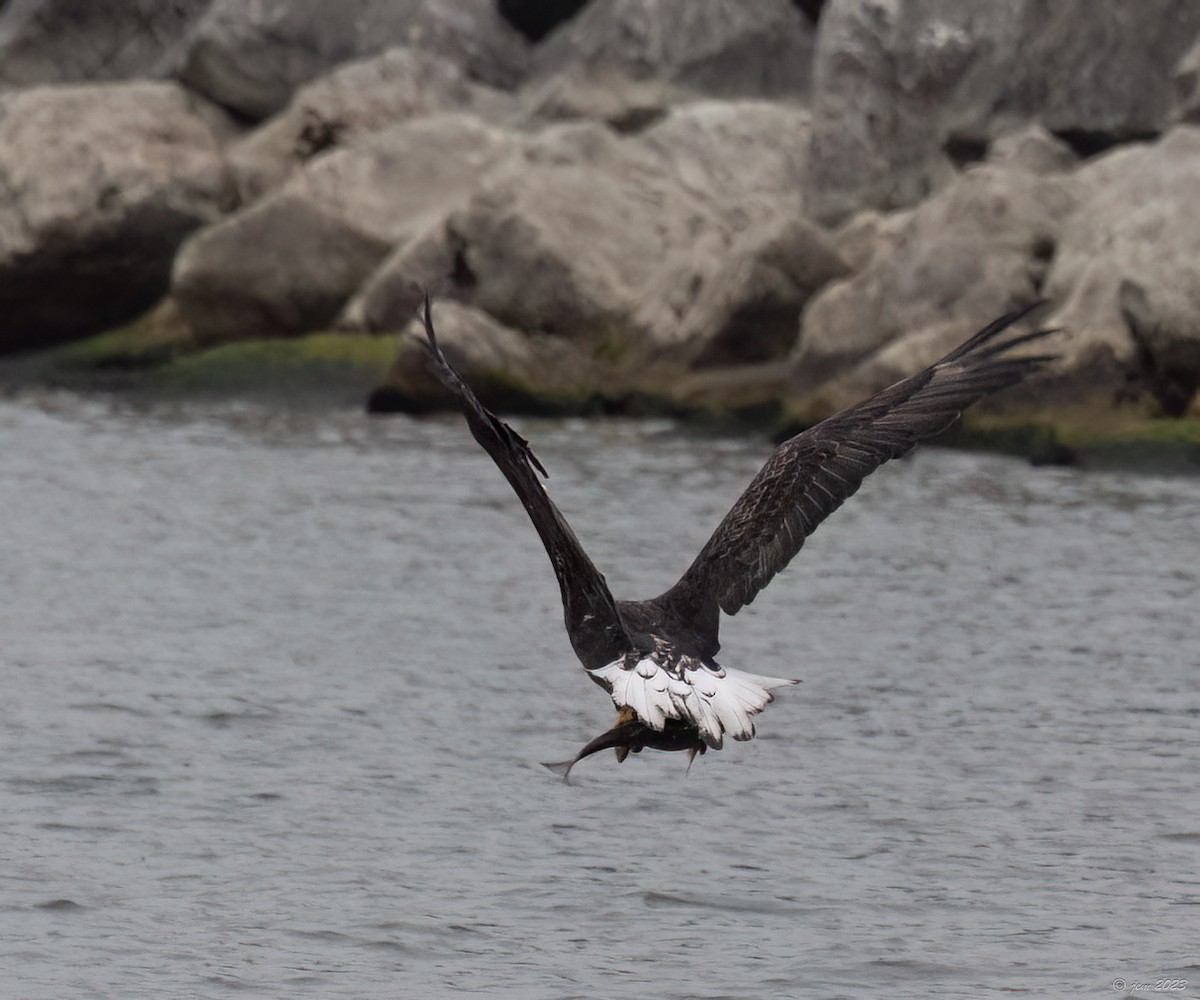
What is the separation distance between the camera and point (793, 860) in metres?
8.26

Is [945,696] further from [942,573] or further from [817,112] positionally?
[817,112]

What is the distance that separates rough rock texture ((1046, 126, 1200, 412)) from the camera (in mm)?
18047

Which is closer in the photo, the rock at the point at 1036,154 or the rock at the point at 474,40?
the rock at the point at 1036,154

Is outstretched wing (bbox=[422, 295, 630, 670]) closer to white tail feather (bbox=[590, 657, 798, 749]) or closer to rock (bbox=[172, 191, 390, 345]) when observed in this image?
white tail feather (bbox=[590, 657, 798, 749])

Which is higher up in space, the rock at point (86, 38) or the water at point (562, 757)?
the rock at point (86, 38)

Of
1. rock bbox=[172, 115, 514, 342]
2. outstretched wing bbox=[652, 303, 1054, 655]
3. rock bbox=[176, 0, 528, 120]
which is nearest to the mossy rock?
rock bbox=[172, 115, 514, 342]

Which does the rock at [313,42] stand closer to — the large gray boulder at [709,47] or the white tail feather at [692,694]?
the large gray boulder at [709,47]

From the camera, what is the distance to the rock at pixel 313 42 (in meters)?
29.5

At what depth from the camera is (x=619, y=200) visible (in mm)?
23719

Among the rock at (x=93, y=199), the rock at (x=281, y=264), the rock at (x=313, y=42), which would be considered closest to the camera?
the rock at (x=281, y=264)

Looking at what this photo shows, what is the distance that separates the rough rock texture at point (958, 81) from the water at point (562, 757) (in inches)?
278

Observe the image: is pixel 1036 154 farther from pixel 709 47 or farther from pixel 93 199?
pixel 93 199

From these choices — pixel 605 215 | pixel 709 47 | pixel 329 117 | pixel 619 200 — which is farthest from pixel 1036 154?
pixel 329 117

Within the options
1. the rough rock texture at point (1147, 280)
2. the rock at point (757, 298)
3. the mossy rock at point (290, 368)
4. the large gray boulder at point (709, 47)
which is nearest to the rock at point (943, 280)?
the rough rock texture at point (1147, 280)
